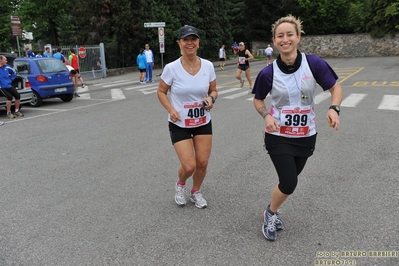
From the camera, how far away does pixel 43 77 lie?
12102 mm

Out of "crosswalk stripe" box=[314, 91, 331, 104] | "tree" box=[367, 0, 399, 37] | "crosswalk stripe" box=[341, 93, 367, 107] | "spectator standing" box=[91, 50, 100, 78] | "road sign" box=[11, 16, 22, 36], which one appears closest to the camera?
"crosswalk stripe" box=[341, 93, 367, 107]

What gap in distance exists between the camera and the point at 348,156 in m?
5.64

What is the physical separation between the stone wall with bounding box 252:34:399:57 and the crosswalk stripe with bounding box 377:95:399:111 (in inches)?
1222

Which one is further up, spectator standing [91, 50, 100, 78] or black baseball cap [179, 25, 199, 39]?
black baseball cap [179, 25, 199, 39]

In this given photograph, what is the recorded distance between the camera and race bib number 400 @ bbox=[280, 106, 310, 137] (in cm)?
303

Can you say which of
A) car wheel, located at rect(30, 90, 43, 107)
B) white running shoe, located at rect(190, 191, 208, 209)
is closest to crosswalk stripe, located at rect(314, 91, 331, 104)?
white running shoe, located at rect(190, 191, 208, 209)

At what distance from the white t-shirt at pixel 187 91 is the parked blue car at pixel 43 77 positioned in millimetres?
9850

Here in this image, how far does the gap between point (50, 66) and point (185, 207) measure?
10.5m

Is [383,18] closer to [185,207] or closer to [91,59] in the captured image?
[91,59]

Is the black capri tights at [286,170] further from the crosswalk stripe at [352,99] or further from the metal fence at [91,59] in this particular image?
the metal fence at [91,59]

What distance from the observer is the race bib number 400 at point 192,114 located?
11.9ft

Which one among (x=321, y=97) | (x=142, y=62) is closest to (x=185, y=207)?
(x=321, y=97)

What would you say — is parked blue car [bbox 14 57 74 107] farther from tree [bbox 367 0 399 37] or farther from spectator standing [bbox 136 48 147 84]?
tree [bbox 367 0 399 37]

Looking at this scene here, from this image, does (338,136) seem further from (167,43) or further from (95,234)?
(167,43)
